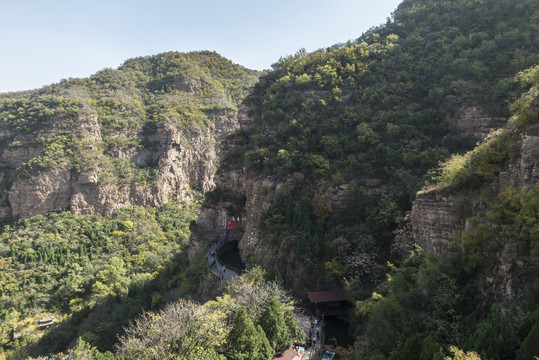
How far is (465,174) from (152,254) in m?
46.3

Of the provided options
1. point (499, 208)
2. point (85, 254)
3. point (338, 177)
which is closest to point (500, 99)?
point (338, 177)

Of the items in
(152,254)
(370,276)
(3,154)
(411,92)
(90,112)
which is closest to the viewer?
(370,276)

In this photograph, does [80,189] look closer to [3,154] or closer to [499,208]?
[3,154]

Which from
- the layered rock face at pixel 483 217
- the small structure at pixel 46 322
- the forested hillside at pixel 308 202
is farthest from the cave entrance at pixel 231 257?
the small structure at pixel 46 322

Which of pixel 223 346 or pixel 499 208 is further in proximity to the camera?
pixel 223 346

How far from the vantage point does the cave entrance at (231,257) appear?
128 ft

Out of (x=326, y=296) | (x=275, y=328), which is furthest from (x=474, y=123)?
(x=275, y=328)

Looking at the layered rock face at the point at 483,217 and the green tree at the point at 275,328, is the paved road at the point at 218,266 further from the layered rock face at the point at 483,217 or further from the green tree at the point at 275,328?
the layered rock face at the point at 483,217

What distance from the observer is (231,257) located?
43.2 m

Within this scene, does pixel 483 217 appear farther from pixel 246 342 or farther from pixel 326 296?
pixel 326 296

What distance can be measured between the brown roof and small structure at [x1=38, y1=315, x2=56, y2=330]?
3622 cm

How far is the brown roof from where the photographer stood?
27016mm

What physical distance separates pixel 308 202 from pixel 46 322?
125ft

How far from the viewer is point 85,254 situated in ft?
177
